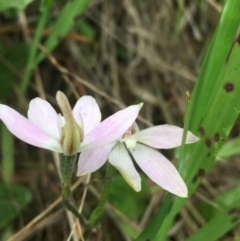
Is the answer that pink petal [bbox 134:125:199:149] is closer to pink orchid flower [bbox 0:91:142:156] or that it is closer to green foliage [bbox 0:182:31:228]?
pink orchid flower [bbox 0:91:142:156]

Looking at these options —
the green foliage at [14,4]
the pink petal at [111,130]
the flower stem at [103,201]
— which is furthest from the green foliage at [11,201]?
the pink petal at [111,130]

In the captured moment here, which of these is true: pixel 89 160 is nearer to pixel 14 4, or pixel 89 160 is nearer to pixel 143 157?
pixel 143 157

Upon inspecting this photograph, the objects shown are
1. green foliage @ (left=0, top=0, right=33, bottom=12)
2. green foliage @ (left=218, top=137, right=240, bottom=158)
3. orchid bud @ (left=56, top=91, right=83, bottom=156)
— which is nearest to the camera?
orchid bud @ (left=56, top=91, right=83, bottom=156)

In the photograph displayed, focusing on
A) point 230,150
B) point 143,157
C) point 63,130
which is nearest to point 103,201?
point 143,157

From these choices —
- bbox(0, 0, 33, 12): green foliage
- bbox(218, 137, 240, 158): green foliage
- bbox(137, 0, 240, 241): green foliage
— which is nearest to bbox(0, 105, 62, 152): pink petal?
bbox(137, 0, 240, 241): green foliage

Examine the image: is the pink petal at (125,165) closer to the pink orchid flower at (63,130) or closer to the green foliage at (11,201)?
the pink orchid flower at (63,130)

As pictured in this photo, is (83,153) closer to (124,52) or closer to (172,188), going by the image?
(172,188)
